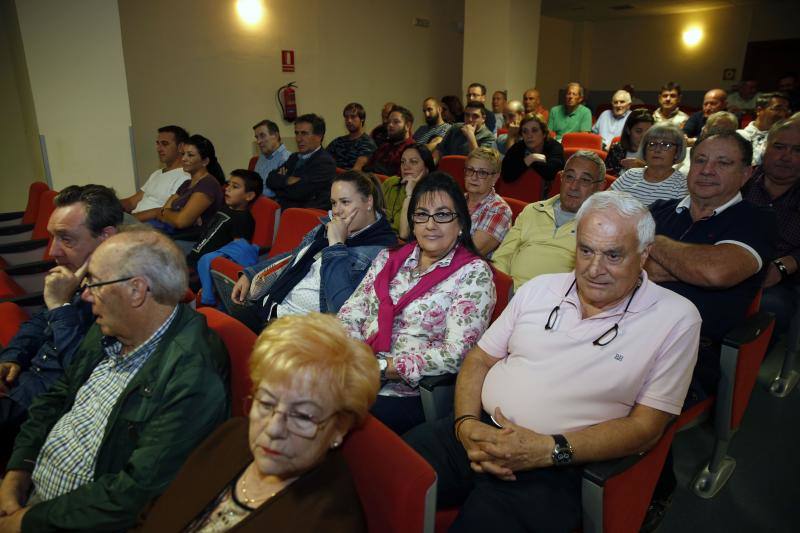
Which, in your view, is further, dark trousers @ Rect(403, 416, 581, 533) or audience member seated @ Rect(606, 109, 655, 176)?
audience member seated @ Rect(606, 109, 655, 176)

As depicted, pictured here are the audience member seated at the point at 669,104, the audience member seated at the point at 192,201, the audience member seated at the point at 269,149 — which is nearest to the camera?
the audience member seated at the point at 192,201

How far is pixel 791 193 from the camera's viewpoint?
8.25 feet

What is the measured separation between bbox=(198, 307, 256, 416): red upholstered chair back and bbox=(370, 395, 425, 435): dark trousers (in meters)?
0.47

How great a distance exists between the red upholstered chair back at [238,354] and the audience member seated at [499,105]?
5.72 metres

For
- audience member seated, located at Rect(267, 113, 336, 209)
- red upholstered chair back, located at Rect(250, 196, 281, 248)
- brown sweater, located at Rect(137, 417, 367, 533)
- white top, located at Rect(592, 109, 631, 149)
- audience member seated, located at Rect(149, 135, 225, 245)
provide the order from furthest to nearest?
white top, located at Rect(592, 109, 631, 149) < audience member seated, located at Rect(267, 113, 336, 209) < audience member seated, located at Rect(149, 135, 225, 245) < red upholstered chair back, located at Rect(250, 196, 281, 248) < brown sweater, located at Rect(137, 417, 367, 533)

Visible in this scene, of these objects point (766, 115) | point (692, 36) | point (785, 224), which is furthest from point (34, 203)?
point (692, 36)

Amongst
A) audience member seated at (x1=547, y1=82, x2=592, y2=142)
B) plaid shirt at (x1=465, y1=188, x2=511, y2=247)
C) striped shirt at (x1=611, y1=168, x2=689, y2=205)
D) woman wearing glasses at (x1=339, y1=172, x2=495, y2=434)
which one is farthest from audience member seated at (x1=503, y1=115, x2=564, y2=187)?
audience member seated at (x1=547, y1=82, x2=592, y2=142)

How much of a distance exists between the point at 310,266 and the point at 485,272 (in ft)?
3.11

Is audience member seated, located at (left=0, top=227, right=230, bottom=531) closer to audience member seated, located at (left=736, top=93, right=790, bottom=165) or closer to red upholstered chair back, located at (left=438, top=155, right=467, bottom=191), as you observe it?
red upholstered chair back, located at (left=438, top=155, right=467, bottom=191)

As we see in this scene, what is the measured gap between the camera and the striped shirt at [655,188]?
9.24 feet

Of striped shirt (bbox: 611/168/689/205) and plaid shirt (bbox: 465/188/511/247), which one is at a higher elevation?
striped shirt (bbox: 611/168/689/205)

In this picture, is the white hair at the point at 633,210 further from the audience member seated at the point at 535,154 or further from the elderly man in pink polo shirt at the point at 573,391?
the audience member seated at the point at 535,154

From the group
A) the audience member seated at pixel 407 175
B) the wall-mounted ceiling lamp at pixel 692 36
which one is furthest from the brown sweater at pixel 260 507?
the wall-mounted ceiling lamp at pixel 692 36

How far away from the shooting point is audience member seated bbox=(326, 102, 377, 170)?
5.41 m
